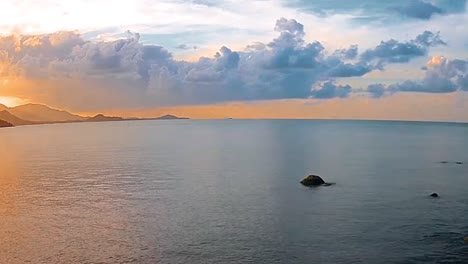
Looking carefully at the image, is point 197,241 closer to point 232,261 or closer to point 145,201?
point 232,261

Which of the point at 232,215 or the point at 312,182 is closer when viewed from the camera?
the point at 232,215

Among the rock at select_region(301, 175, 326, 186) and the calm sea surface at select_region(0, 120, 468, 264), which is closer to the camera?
the calm sea surface at select_region(0, 120, 468, 264)

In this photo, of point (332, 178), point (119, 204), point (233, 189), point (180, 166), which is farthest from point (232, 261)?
point (180, 166)

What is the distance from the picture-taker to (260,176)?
98.5m

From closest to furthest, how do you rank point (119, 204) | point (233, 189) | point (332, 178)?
point (119, 204) < point (233, 189) < point (332, 178)

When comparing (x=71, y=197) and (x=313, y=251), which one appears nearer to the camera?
(x=313, y=251)

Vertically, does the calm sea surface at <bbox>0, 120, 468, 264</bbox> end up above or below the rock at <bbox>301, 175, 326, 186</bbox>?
below

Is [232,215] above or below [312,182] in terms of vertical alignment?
below

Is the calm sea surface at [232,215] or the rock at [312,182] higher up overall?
the rock at [312,182]

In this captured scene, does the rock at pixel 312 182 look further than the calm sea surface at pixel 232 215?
Yes

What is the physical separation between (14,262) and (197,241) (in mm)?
16642

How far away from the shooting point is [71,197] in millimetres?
75000

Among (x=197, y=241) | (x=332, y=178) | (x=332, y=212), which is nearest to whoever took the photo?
(x=197, y=241)

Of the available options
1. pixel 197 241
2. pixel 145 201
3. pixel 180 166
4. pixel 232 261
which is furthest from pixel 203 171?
pixel 232 261
